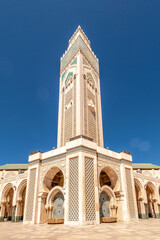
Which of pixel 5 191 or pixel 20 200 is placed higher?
pixel 5 191

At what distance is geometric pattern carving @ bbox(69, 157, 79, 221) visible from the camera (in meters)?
10.0

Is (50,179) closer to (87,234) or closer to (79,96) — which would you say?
(87,234)

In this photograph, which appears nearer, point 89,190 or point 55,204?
point 89,190

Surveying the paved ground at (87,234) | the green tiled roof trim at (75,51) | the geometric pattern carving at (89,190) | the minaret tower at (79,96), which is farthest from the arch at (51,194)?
the green tiled roof trim at (75,51)

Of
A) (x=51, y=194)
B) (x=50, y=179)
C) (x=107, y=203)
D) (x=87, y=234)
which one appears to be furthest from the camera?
(x=50, y=179)

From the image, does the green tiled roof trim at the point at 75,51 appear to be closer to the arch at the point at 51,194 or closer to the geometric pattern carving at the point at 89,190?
the geometric pattern carving at the point at 89,190

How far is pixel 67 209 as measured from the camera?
10414mm

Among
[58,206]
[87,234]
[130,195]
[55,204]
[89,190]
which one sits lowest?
[87,234]

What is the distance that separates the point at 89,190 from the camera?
10617mm

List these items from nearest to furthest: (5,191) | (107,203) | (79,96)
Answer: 1. (107,203)
2. (79,96)
3. (5,191)

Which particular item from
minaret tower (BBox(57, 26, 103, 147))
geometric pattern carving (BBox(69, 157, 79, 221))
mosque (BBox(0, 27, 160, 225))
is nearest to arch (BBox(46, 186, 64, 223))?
mosque (BBox(0, 27, 160, 225))

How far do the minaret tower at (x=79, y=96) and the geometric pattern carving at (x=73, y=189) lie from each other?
395 cm

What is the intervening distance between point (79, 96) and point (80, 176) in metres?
8.43

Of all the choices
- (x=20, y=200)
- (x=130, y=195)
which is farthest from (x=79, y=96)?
(x=20, y=200)
